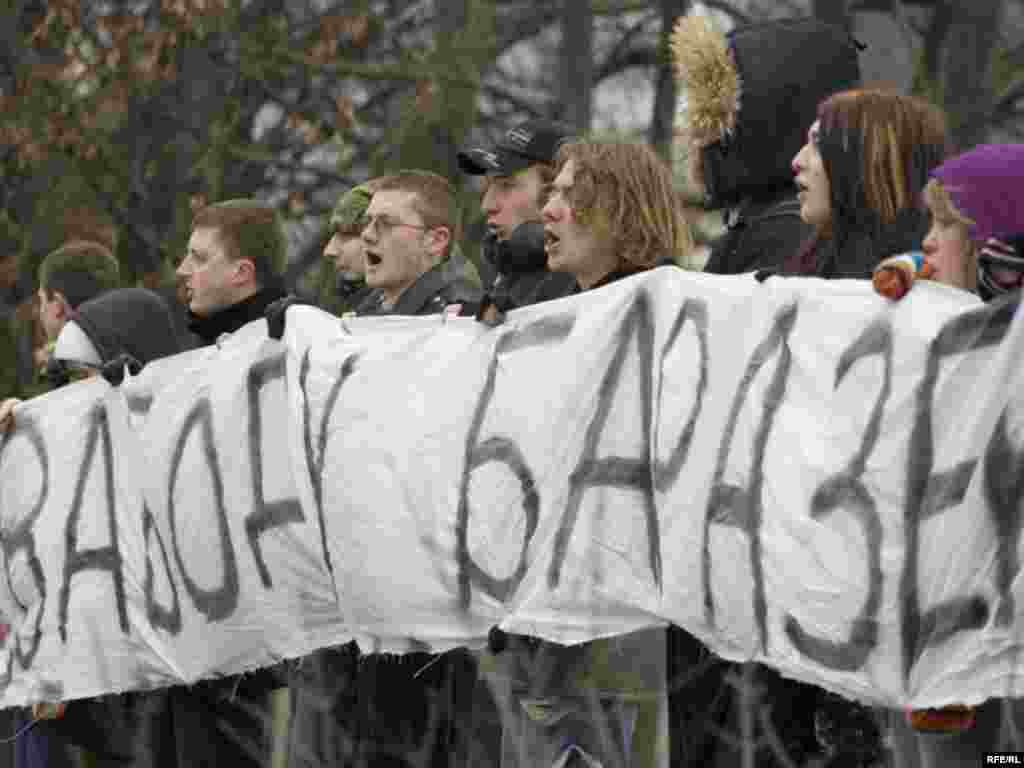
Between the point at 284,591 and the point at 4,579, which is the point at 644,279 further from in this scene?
the point at 4,579

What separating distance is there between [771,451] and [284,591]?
1853mm

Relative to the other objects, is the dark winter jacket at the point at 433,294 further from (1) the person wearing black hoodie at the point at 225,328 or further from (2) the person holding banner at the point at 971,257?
(2) the person holding banner at the point at 971,257

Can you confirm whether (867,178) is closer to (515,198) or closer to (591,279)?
(591,279)

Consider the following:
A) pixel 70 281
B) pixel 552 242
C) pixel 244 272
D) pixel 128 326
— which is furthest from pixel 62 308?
pixel 552 242

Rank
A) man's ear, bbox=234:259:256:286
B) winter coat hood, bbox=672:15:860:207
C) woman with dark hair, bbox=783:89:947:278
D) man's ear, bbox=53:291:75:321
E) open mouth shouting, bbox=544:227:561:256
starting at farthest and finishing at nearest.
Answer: man's ear, bbox=53:291:75:321
man's ear, bbox=234:259:256:286
winter coat hood, bbox=672:15:860:207
open mouth shouting, bbox=544:227:561:256
woman with dark hair, bbox=783:89:947:278

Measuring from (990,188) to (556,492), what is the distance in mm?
1441

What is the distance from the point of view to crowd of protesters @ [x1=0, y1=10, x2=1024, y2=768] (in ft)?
20.3

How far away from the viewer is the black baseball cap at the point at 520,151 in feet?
26.1

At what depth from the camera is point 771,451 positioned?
20.2 ft

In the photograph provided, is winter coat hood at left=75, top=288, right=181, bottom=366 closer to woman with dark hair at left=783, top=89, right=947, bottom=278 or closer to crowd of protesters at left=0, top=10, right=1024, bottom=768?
crowd of protesters at left=0, top=10, right=1024, bottom=768

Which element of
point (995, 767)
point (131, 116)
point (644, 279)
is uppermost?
point (644, 279)

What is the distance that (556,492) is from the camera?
676 centimetres

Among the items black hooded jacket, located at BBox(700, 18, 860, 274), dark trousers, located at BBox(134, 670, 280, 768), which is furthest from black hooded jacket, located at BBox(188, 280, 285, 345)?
black hooded jacket, located at BBox(700, 18, 860, 274)

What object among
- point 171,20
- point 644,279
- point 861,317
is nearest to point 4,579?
point 644,279
